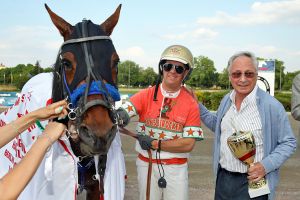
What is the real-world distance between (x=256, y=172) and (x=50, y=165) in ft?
5.11

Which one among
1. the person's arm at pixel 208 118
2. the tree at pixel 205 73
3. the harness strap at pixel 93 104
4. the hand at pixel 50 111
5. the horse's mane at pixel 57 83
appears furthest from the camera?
the tree at pixel 205 73

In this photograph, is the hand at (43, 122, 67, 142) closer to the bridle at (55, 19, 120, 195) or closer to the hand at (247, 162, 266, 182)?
the bridle at (55, 19, 120, 195)

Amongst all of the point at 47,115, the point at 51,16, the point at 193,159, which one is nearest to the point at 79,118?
the point at 47,115

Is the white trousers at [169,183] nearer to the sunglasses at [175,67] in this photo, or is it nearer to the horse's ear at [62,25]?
the sunglasses at [175,67]

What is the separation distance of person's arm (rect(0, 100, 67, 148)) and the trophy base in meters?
1.61

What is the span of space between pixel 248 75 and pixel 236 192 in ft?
3.11

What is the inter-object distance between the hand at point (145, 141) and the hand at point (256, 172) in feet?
2.85

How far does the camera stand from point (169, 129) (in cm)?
327

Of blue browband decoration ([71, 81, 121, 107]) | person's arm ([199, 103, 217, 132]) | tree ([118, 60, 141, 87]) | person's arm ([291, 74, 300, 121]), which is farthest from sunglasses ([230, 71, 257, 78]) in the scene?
tree ([118, 60, 141, 87])

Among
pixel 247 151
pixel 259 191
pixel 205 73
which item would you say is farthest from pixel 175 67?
pixel 205 73

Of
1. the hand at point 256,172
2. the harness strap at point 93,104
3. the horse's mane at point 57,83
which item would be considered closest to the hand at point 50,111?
the harness strap at point 93,104

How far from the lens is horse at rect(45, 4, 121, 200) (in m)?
2.27

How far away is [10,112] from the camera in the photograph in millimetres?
3605

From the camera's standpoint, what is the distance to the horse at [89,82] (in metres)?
2.27
